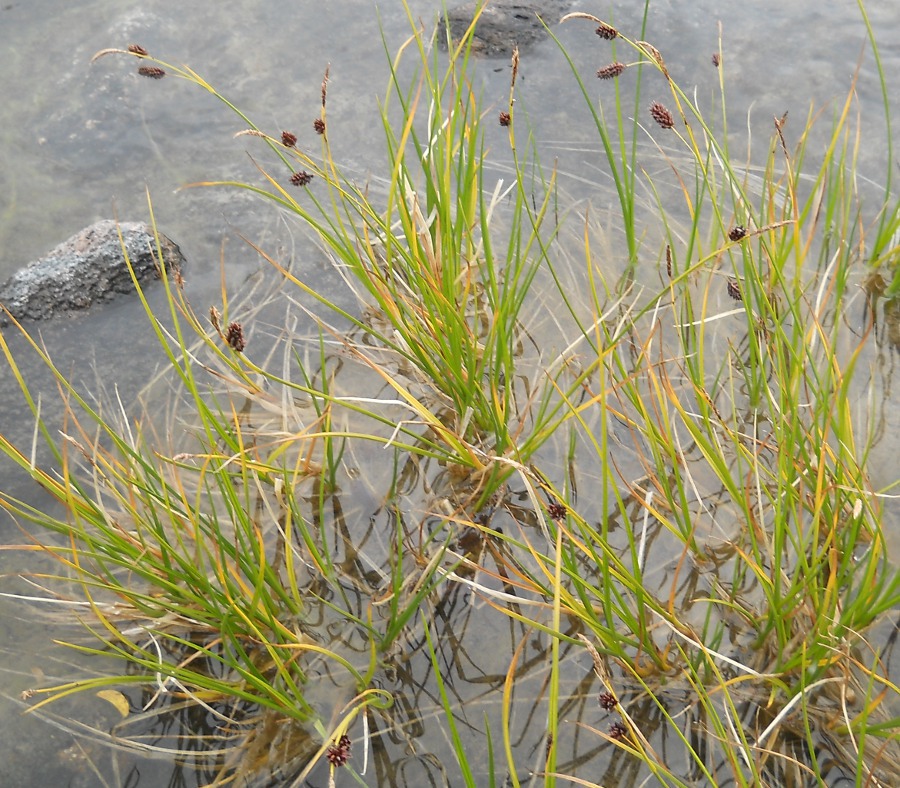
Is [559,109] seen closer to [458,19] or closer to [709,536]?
[458,19]

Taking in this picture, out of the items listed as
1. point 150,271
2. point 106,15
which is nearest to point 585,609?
point 150,271

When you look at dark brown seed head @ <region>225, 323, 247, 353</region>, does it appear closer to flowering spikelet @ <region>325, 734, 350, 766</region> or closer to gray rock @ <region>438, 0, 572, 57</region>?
flowering spikelet @ <region>325, 734, 350, 766</region>

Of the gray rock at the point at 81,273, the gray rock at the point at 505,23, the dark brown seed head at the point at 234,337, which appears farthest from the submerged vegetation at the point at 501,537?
the gray rock at the point at 505,23

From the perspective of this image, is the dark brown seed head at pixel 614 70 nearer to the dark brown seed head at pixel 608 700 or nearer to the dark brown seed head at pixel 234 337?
the dark brown seed head at pixel 234 337

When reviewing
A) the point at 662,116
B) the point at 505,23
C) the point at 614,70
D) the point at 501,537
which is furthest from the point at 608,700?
the point at 505,23

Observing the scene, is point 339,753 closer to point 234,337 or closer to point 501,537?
point 501,537
